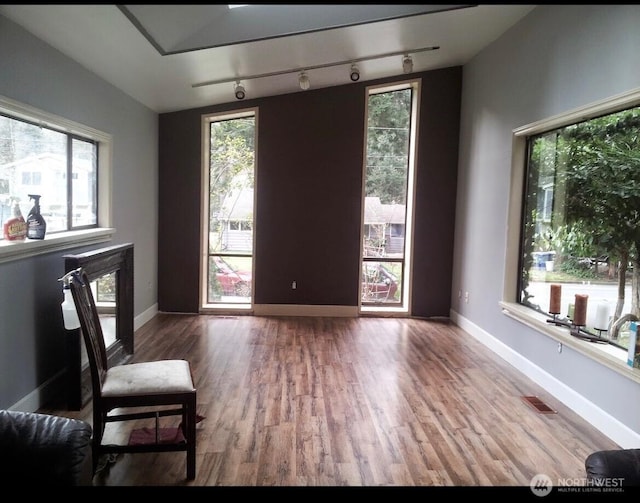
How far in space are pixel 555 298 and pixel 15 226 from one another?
3923 mm

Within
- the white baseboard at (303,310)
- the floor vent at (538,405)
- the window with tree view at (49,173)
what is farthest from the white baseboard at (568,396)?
the window with tree view at (49,173)

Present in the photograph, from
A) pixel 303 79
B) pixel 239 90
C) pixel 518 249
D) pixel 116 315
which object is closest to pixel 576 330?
pixel 518 249

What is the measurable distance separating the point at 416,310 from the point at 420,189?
5.14 ft

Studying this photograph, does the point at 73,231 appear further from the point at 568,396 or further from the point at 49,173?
the point at 568,396

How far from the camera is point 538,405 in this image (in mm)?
3344

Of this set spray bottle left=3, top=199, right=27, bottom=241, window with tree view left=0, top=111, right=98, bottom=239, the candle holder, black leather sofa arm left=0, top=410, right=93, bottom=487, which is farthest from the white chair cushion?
the candle holder

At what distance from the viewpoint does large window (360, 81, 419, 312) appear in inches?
234

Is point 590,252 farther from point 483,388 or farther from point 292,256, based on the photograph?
point 292,256

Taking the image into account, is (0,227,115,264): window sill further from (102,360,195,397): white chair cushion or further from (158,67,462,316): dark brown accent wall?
(158,67,462,316): dark brown accent wall

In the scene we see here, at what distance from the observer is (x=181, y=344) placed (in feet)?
15.0

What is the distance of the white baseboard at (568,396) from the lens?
2758 millimetres

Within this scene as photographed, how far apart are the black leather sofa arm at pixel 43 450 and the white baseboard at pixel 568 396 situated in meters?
2.85

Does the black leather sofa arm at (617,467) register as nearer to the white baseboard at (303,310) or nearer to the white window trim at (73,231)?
the white window trim at (73,231)
